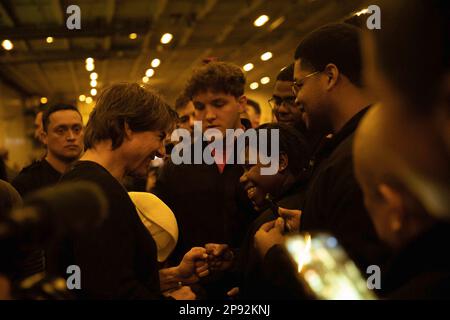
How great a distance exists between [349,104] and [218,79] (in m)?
1.17

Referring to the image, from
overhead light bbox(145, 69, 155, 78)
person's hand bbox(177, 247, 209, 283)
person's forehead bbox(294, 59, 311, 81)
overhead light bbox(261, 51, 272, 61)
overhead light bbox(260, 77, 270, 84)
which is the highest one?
overhead light bbox(260, 77, 270, 84)

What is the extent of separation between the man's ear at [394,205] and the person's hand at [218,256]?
142cm

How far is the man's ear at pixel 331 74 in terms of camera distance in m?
1.69

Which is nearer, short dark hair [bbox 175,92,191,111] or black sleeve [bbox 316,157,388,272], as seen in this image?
black sleeve [bbox 316,157,388,272]

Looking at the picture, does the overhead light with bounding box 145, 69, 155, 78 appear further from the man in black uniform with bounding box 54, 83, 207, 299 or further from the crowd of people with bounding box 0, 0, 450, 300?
the man in black uniform with bounding box 54, 83, 207, 299

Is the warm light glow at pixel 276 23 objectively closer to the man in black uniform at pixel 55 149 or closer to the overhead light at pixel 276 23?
the overhead light at pixel 276 23

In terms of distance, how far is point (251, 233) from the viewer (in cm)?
212

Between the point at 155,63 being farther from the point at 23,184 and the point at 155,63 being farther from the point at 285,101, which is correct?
the point at 285,101

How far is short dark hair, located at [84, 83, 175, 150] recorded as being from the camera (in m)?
1.70

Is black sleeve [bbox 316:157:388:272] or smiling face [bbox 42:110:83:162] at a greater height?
smiling face [bbox 42:110:83:162]

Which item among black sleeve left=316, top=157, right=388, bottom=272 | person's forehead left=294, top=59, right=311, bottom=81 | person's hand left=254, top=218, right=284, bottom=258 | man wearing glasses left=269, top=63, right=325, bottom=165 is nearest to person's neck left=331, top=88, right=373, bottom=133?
person's forehead left=294, top=59, right=311, bottom=81

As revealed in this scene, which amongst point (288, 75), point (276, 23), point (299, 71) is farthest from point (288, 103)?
point (276, 23)

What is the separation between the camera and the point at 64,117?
3.42 m

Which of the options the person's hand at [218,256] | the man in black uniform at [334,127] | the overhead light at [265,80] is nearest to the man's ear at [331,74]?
the man in black uniform at [334,127]
